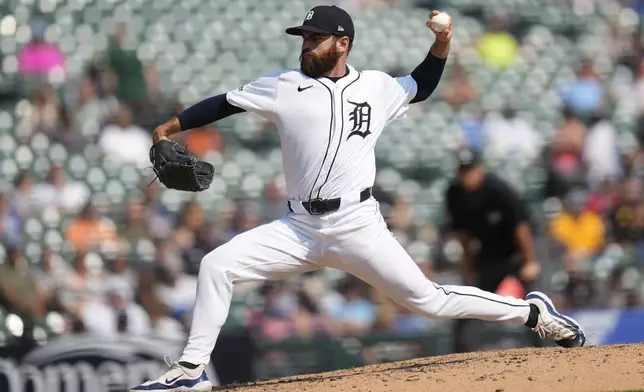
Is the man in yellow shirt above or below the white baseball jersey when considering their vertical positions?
below

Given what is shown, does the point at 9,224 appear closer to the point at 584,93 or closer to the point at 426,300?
the point at 426,300

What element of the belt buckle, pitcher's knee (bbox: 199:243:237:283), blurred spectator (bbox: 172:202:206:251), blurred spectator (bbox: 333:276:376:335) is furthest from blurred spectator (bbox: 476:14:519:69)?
pitcher's knee (bbox: 199:243:237:283)

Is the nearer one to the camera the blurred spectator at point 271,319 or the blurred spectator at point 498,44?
the blurred spectator at point 271,319

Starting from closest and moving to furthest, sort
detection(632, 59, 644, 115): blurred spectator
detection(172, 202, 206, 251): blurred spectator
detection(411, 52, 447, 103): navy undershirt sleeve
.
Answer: detection(411, 52, 447, 103): navy undershirt sleeve < detection(172, 202, 206, 251): blurred spectator < detection(632, 59, 644, 115): blurred spectator

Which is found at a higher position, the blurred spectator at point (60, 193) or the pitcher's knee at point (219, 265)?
the pitcher's knee at point (219, 265)

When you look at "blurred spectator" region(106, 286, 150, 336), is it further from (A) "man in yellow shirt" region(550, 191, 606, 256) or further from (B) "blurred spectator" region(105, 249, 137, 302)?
(A) "man in yellow shirt" region(550, 191, 606, 256)

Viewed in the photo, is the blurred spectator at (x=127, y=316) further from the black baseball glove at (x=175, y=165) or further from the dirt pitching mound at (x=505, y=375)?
the black baseball glove at (x=175, y=165)

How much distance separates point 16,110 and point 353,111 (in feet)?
19.9

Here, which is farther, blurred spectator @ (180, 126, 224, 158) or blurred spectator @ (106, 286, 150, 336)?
blurred spectator @ (180, 126, 224, 158)

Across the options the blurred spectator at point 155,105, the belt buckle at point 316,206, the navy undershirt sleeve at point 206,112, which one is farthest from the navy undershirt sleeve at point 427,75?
the blurred spectator at point 155,105

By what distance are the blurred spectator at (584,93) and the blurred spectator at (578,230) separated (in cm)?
154

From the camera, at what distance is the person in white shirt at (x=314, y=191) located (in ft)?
16.0

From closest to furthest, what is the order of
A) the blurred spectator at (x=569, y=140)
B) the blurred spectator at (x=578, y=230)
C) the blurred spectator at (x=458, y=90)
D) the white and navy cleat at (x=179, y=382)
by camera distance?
the white and navy cleat at (x=179, y=382) < the blurred spectator at (x=578, y=230) < the blurred spectator at (x=569, y=140) < the blurred spectator at (x=458, y=90)

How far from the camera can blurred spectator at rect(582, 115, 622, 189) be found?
1052 cm
